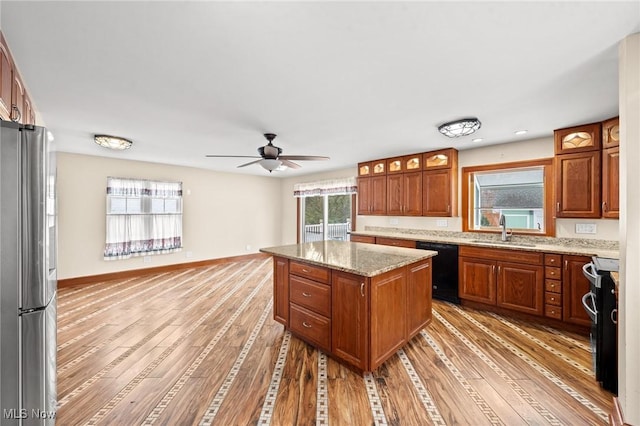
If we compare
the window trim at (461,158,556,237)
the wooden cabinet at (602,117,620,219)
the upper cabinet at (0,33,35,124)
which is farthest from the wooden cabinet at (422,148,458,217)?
the upper cabinet at (0,33,35,124)

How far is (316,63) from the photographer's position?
5.60ft

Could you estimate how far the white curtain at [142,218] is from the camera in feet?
15.4

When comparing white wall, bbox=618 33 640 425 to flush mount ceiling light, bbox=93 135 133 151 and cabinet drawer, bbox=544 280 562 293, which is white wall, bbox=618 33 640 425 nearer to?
cabinet drawer, bbox=544 280 562 293

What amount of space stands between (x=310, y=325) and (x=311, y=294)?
29cm

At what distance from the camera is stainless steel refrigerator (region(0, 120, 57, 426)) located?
1158 mm

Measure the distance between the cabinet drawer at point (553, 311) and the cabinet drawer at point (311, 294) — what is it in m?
2.55

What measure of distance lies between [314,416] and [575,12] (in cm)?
265

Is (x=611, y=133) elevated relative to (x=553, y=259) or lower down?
elevated

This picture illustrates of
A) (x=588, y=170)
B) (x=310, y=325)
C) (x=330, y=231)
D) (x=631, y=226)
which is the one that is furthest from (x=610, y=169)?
(x=330, y=231)

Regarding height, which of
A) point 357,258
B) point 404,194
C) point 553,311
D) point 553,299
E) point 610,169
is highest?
point 610,169

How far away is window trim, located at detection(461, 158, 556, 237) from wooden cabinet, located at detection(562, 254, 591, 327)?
0.71 metres

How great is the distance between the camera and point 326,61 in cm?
168

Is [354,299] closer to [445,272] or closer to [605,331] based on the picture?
[605,331]
